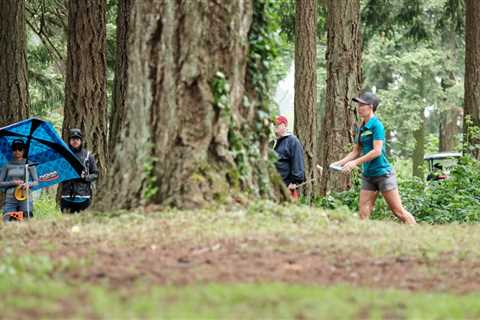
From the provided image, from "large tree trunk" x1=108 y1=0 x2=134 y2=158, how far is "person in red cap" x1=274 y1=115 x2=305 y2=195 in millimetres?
4351

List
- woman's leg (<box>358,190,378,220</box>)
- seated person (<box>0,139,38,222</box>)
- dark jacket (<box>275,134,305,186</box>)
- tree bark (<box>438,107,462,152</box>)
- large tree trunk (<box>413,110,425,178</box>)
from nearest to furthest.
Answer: woman's leg (<box>358,190,378,220</box>) < dark jacket (<box>275,134,305,186</box>) < seated person (<box>0,139,38,222</box>) < large tree trunk (<box>413,110,425,178</box>) < tree bark (<box>438,107,462,152</box>)

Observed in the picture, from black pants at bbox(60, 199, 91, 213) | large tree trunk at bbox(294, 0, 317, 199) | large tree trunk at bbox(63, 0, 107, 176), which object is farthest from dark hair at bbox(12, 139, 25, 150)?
large tree trunk at bbox(294, 0, 317, 199)

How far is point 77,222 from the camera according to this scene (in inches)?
364

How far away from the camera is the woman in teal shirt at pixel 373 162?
11.8 metres

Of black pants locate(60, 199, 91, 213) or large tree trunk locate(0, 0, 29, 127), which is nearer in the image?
black pants locate(60, 199, 91, 213)

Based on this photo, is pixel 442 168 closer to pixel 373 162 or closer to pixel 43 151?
pixel 373 162

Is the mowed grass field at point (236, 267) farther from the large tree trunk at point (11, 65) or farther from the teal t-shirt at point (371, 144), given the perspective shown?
the large tree trunk at point (11, 65)

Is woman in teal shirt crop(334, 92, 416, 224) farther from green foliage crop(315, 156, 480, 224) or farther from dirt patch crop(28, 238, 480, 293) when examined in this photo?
dirt patch crop(28, 238, 480, 293)

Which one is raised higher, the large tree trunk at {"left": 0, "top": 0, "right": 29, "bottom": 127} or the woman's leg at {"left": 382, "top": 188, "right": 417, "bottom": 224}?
the large tree trunk at {"left": 0, "top": 0, "right": 29, "bottom": 127}

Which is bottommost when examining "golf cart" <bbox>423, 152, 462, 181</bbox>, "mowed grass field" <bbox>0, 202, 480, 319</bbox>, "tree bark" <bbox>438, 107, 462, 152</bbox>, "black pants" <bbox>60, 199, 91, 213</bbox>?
"black pants" <bbox>60, 199, 91, 213</bbox>

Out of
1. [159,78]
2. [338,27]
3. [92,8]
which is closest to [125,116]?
[159,78]

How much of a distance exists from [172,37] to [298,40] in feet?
42.4

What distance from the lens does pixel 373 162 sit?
11930 mm

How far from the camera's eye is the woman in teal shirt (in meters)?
11.8
